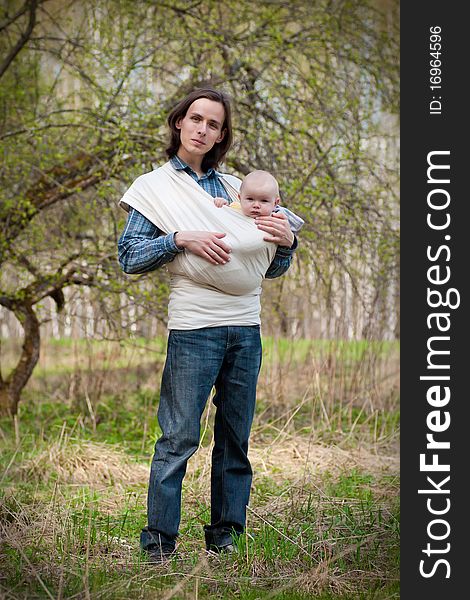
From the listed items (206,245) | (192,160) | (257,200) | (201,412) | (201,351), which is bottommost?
(201,412)

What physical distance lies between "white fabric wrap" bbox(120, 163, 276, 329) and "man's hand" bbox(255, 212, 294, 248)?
2cm

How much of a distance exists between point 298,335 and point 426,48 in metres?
3.62

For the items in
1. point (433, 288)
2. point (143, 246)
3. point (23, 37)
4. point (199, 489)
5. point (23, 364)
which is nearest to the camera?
point (433, 288)

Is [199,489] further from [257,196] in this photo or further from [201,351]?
[257,196]

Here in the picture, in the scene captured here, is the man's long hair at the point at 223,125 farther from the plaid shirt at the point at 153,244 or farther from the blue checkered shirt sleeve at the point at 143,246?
the blue checkered shirt sleeve at the point at 143,246

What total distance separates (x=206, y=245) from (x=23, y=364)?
135 inches

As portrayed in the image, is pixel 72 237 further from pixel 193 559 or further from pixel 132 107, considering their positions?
pixel 193 559

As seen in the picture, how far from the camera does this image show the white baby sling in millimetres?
2600

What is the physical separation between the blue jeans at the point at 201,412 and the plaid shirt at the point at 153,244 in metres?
0.22

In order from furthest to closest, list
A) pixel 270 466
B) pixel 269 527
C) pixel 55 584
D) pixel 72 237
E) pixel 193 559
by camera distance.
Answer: pixel 72 237, pixel 270 466, pixel 269 527, pixel 193 559, pixel 55 584

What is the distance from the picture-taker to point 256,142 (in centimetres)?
524

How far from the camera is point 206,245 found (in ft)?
8.34

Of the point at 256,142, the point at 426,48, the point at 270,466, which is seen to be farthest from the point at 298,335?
the point at 426,48

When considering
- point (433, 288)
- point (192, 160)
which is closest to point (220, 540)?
point (433, 288)
